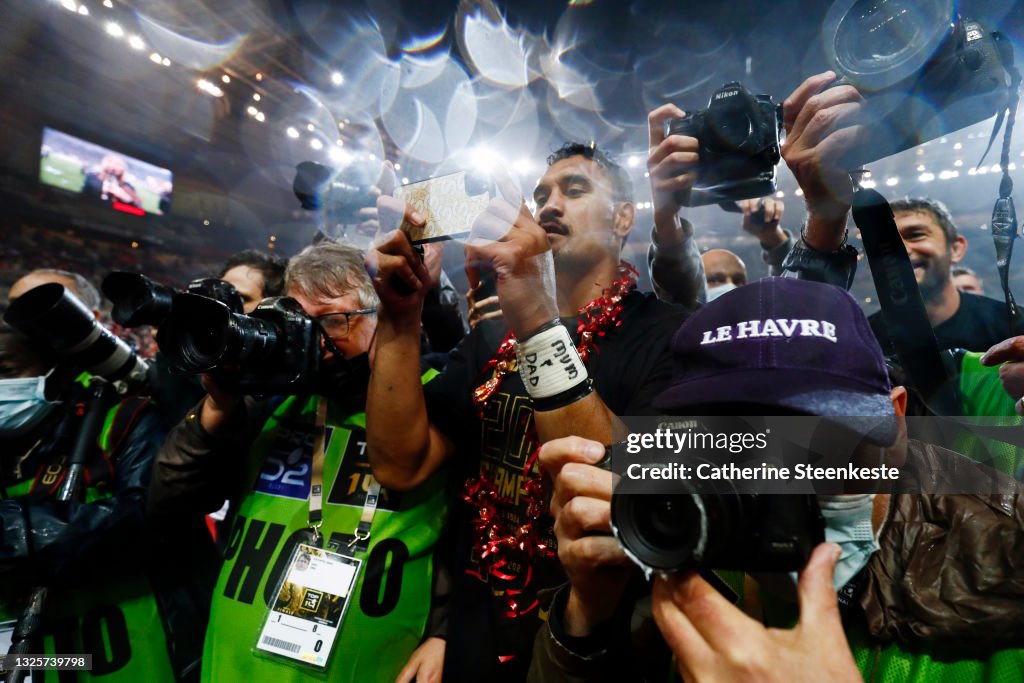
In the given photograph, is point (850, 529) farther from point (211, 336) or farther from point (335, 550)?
point (211, 336)

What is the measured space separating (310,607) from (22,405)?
125cm

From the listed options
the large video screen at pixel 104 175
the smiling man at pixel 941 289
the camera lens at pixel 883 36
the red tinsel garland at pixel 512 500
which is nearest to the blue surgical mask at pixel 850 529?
the red tinsel garland at pixel 512 500

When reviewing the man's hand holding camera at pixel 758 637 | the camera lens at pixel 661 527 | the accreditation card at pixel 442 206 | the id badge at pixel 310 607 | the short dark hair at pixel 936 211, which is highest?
the short dark hair at pixel 936 211

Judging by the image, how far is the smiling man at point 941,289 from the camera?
1.91m

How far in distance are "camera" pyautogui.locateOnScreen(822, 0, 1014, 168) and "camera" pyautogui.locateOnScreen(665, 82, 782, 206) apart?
0.16 metres

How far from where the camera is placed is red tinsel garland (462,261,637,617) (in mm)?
1161

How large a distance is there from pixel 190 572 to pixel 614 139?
802 centimetres

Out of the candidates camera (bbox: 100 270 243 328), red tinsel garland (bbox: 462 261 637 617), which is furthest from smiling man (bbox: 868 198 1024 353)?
camera (bbox: 100 270 243 328)

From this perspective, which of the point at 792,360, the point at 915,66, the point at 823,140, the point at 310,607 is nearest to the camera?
the point at 792,360

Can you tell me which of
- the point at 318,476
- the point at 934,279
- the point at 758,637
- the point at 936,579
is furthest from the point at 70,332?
the point at 934,279

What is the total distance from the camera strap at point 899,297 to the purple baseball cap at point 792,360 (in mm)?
523

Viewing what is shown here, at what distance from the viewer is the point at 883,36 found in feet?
3.27

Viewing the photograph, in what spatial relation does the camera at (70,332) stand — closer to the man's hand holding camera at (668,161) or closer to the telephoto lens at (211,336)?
the telephoto lens at (211,336)

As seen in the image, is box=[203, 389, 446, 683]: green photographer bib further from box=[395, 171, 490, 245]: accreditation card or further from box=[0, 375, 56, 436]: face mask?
box=[0, 375, 56, 436]: face mask
